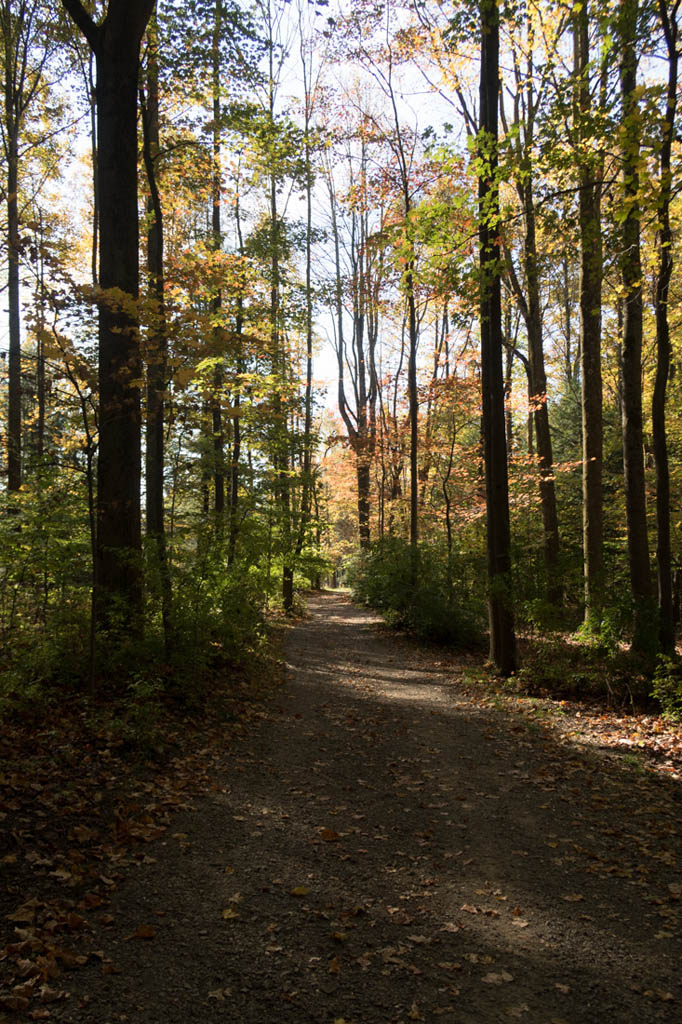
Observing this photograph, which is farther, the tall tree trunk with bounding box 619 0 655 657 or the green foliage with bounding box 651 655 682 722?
the tall tree trunk with bounding box 619 0 655 657

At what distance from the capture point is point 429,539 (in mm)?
20406

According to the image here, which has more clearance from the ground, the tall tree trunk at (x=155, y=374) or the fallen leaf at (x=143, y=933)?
the tall tree trunk at (x=155, y=374)

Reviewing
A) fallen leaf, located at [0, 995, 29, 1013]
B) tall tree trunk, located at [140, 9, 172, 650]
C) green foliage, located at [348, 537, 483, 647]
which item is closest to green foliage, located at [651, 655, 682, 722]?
tall tree trunk, located at [140, 9, 172, 650]

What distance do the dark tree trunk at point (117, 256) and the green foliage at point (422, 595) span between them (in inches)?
299

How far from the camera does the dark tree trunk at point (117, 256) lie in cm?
664

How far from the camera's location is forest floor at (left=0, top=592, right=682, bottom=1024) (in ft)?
8.27

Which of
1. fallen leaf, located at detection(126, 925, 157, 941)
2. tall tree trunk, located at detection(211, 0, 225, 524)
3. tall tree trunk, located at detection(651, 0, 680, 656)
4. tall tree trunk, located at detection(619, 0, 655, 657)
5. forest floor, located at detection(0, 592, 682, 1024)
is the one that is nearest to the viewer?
forest floor, located at detection(0, 592, 682, 1024)

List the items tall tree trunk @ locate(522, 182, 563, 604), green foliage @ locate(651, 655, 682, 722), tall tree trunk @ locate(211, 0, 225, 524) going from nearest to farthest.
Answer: green foliage @ locate(651, 655, 682, 722) < tall tree trunk @ locate(211, 0, 225, 524) < tall tree trunk @ locate(522, 182, 563, 604)

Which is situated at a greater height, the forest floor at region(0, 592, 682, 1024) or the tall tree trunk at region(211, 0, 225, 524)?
the tall tree trunk at region(211, 0, 225, 524)

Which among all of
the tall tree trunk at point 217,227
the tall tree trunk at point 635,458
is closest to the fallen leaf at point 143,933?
the tall tree trunk at point 217,227

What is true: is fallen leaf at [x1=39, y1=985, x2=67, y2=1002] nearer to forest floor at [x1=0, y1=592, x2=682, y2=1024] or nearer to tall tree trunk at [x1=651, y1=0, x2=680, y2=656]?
forest floor at [x1=0, y1=592, x2=682, y2=1024]

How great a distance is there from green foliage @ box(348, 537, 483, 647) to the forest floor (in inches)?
256

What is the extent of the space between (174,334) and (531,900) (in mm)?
5335

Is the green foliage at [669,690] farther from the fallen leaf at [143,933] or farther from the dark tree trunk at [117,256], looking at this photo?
the dark tree trunk at [117,256]
